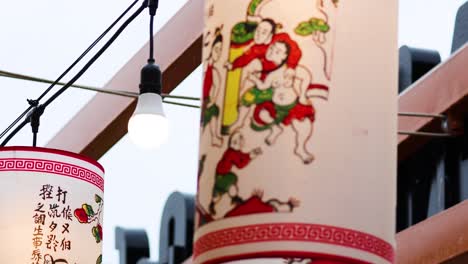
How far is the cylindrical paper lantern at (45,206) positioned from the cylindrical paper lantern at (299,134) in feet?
6.43

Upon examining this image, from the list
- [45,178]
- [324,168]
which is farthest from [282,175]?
[45,178]

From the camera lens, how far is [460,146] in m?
6.67

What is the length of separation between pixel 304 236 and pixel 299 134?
17 cm

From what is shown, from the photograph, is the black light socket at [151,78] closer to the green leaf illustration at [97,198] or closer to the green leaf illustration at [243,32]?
the green leaf illustration at [97,198]

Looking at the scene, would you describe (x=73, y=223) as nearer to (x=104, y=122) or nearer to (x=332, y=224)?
(x=332, y=224)

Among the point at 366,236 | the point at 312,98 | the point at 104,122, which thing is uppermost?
the point at 104,122

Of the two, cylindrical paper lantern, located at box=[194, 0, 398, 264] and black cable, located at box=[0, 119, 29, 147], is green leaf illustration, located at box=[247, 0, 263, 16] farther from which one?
black cable, located at box=[0, 119, 29, 147]

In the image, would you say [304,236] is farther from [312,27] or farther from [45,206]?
[45,206]

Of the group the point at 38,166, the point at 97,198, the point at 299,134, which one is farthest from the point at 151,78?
the point at 299,134

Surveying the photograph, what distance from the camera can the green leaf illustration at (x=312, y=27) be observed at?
2303mm

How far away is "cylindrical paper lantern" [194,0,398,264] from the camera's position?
2.20m

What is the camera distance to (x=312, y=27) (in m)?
2.31

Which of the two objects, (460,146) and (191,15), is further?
(191,15)

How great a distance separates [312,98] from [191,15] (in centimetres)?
528
